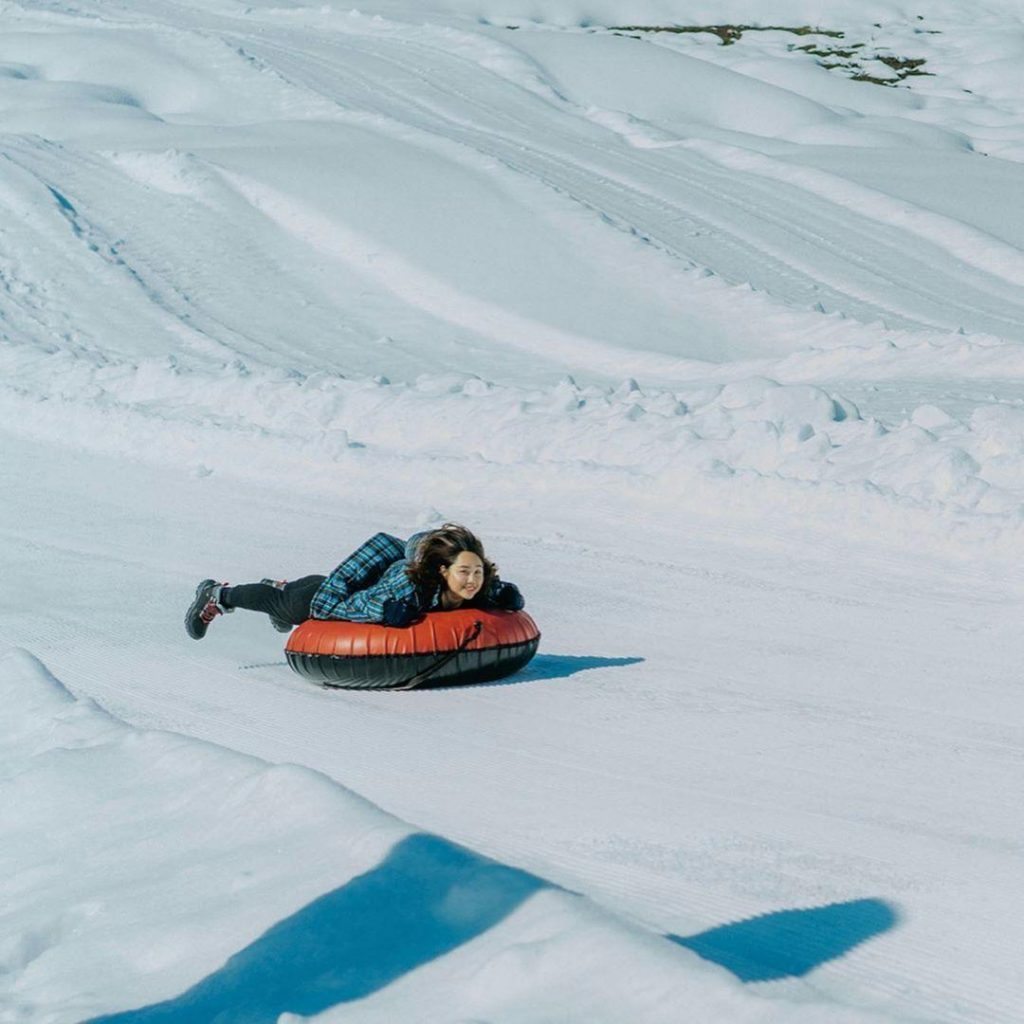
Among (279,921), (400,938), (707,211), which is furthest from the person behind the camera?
(707,211)

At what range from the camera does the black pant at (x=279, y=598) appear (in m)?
6.26

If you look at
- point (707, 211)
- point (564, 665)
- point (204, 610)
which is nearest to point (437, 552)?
point (564, 665)

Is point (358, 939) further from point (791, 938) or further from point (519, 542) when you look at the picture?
point (519, 542)

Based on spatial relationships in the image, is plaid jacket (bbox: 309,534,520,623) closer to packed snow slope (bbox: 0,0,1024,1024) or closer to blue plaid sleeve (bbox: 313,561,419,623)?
blue plaid sleeve (bbox: 313,561,419,623)

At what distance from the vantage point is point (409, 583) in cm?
567

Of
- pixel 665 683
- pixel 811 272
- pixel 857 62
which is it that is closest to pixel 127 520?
pixel 665 683

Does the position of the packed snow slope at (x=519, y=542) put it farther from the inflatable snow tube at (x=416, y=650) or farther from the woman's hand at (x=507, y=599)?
the woman's hand at (x=507, y=599)

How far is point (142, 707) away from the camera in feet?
18.1

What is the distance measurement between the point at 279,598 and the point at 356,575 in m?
0.54

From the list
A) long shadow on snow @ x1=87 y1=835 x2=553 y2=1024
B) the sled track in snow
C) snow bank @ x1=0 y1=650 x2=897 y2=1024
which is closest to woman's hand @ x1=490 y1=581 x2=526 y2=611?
snow bank @ x1=0 y1=650 x2=897 y2=1024

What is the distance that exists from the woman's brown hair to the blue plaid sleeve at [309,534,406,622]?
0.77 ft

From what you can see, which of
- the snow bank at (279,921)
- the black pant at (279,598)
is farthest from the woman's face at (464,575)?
the snow bank at (279,921)

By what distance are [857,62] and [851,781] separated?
28742 millimetres

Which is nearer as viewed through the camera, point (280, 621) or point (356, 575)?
point (356, 575)
